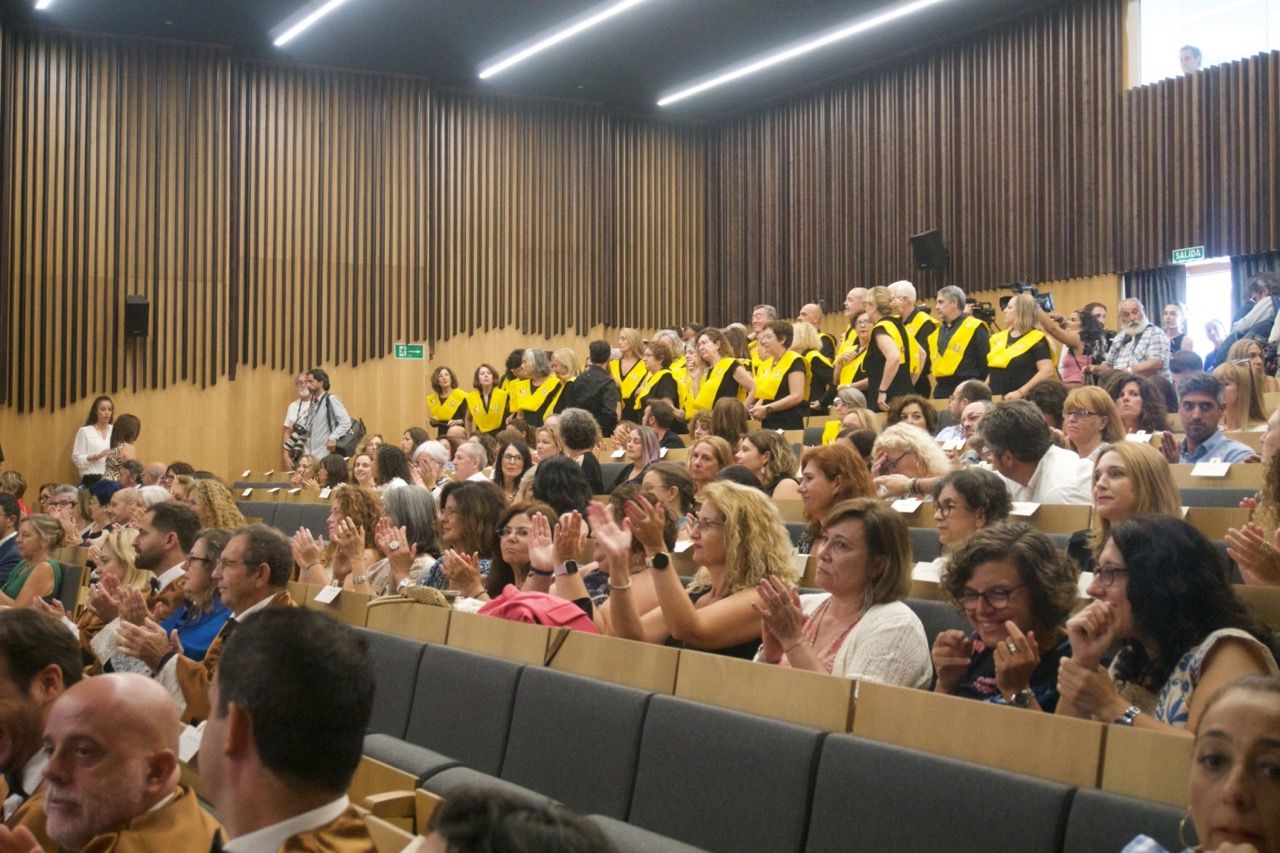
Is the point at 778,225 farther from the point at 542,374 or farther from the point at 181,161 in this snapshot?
the point at 181,161

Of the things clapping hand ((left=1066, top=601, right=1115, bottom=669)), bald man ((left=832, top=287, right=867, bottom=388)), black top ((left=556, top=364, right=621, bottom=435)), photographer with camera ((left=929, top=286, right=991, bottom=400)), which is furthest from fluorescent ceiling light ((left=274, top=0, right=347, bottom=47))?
clapping hand ((left=1066, top=601, right=1115, bottom=669))

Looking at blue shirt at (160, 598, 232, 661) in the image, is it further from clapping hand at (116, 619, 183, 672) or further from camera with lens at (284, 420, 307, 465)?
camera with lens at (284, 420, 307, 465)

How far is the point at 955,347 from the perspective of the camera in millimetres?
8211

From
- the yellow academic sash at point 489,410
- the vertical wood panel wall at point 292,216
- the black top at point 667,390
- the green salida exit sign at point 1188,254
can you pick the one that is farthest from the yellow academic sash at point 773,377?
the vertical wood panel wall at point 292,216

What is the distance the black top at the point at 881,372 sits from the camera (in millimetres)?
8297

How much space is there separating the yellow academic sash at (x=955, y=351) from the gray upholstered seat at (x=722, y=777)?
5.85 m

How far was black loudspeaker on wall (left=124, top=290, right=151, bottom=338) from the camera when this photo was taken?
10875 millimetres

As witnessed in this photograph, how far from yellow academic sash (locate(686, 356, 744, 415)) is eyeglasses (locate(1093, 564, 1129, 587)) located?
5895mm

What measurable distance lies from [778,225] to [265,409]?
552cm

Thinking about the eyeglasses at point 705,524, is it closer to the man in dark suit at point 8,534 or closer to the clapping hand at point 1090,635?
the clapping hand at point 1090,635

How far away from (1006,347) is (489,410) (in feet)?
13.9

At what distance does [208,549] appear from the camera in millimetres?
3873

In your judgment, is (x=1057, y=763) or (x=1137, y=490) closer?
(x=1057, y=763)

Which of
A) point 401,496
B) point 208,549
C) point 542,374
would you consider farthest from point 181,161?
point 208,549
